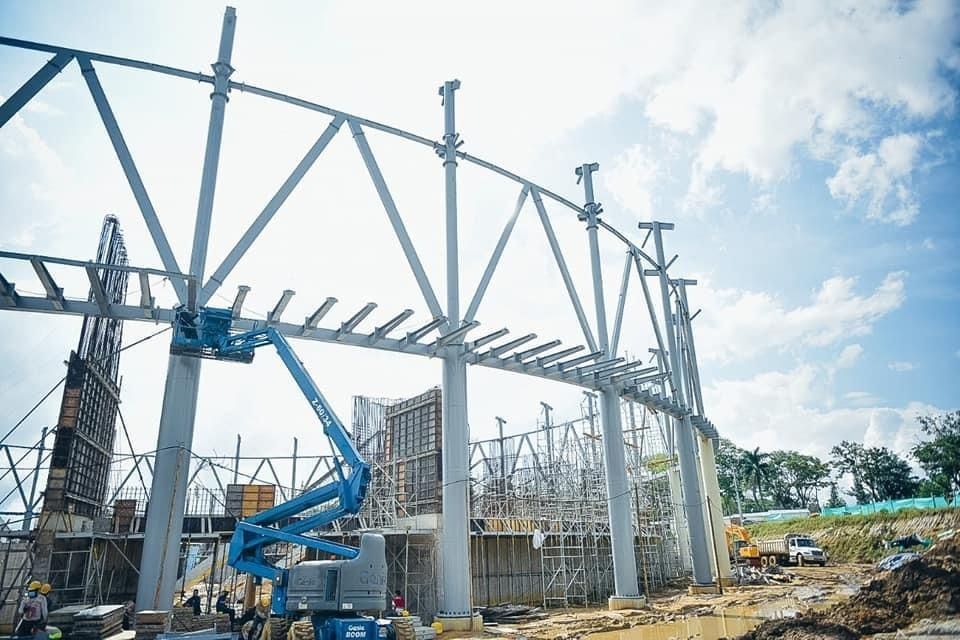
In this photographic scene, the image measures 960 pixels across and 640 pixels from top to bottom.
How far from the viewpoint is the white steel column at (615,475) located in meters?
18.2

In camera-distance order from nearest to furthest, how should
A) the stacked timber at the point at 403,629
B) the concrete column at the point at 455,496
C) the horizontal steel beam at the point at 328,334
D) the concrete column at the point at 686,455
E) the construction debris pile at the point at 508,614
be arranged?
the stacked timber at the point at 403,629 < the horizontal steel beam at the point at 328,334 < the concrete column at the point at 455,496 < the construction debris pile at the point at 508,614 < the concrete column at the point at 686,455

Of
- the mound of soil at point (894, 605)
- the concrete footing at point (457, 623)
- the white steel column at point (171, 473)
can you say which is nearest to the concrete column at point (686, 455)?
the mound of soil at point (894, 605)

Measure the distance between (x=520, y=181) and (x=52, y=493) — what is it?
52.3ft

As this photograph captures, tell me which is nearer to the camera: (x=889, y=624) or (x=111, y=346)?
(x=889, y=624)

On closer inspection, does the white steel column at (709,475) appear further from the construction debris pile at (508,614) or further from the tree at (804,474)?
the tree at (804,474)

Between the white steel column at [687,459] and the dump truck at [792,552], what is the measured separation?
1348cm

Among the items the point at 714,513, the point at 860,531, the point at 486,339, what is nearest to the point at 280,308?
the point at 486,339

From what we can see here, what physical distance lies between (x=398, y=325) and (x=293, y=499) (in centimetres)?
488

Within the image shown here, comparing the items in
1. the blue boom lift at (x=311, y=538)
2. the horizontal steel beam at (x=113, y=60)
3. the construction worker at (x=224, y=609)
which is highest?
the horizontal steel beam at (x=113, y=60)

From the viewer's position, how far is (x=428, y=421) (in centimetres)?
2448

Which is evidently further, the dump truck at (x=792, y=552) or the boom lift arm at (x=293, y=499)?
the dump truck at (x=792, y=552)

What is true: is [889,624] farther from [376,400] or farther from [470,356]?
[376,400]

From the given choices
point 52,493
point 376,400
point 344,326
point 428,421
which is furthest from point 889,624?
point 376,400

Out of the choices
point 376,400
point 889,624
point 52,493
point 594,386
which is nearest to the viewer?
point 889,624
